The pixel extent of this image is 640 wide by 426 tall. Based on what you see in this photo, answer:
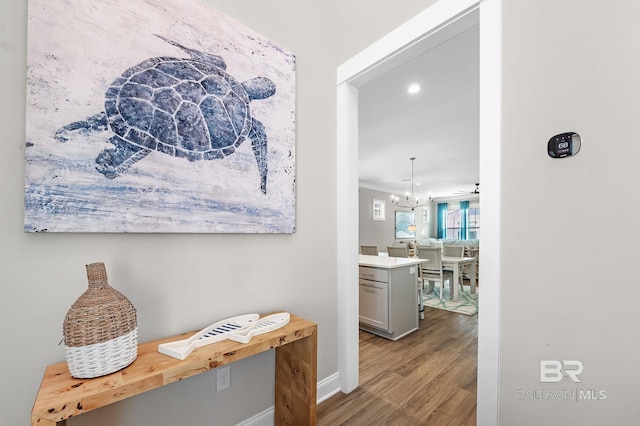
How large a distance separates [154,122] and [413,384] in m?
2.35

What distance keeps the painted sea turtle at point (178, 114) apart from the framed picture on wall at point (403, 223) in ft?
28.2

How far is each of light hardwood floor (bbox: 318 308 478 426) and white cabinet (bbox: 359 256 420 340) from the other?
0.13 meters

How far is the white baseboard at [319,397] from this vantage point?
4.53ft

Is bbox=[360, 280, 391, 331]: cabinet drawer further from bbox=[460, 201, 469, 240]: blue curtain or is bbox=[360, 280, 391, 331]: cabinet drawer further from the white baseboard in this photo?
bbox=[460, 201, 469, 240]: blue curtain

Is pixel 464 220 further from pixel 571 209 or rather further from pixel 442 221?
pixel 571 209

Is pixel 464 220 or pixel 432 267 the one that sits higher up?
pixel 464 220

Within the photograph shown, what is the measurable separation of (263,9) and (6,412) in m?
2.07

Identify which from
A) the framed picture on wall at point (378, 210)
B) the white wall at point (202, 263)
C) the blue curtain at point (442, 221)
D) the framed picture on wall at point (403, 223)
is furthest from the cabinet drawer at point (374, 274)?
the blue curtain at point (442, 221)

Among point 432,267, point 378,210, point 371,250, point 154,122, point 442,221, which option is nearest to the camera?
point 154,122

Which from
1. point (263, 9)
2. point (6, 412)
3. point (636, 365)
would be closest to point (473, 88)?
point (263, 9)

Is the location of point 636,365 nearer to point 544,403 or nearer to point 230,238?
point 544,403

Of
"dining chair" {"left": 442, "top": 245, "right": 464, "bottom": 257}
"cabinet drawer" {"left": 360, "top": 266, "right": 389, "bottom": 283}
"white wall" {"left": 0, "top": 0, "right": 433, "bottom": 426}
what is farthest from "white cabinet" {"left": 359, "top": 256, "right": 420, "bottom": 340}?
"dining chair" {"left": 442, "top": 245, "right": 464, "bottom": 257}

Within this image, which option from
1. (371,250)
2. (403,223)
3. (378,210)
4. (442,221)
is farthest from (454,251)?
(442,221)

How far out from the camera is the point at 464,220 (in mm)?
10250
